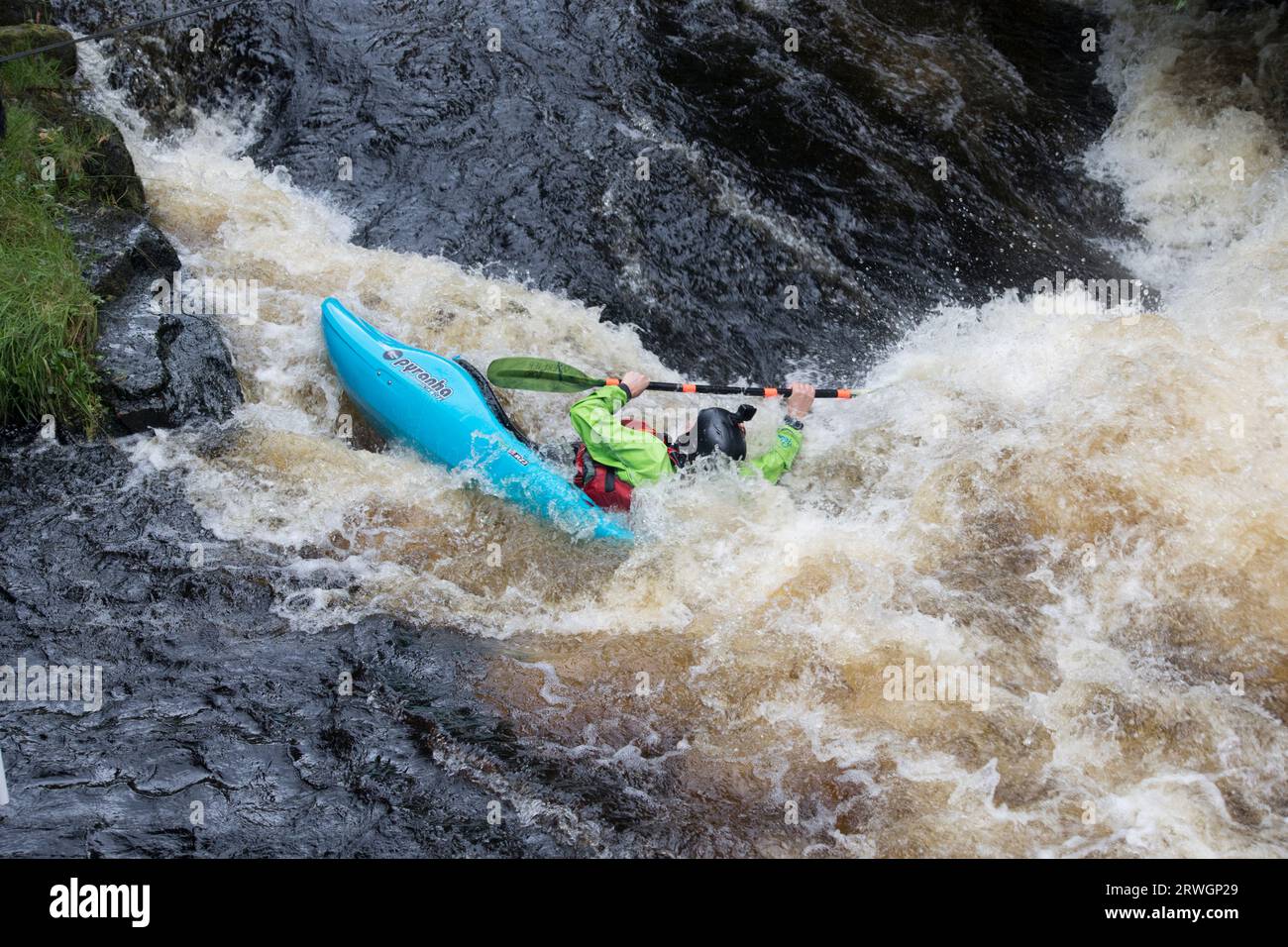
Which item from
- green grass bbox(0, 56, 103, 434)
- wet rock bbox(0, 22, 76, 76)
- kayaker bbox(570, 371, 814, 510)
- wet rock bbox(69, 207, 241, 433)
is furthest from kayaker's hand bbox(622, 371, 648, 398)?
wet rock bbox(0, 22, 76, 76)

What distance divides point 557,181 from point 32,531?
12.4ft

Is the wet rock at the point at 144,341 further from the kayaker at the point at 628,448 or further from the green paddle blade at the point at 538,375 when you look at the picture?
the kayaker at the point at 628,448

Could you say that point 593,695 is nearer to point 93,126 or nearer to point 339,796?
point 339,796

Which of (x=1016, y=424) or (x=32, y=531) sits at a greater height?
(x=1016, y=424)

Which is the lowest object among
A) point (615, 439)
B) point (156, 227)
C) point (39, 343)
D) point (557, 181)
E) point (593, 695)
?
point (593, 695)

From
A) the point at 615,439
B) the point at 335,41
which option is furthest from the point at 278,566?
the point at 335,41

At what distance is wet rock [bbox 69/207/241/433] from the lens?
5.42 meters

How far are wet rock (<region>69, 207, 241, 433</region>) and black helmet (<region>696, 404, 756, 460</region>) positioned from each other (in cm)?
246

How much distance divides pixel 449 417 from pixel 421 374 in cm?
34

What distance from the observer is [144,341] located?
561 centimetres

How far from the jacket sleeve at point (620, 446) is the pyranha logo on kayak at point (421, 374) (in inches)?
30.0

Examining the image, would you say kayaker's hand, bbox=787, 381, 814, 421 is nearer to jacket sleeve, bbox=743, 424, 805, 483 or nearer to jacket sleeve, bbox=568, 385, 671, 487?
jacket sleeve, bbox=743, 424, 805, 483

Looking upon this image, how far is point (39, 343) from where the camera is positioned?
5246mm

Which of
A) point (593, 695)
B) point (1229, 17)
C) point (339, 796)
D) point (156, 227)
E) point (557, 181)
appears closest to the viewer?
point (339, 796)
